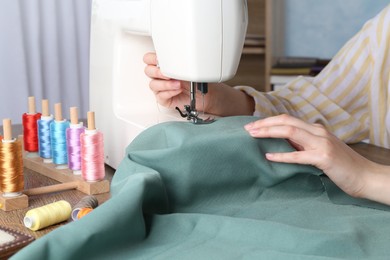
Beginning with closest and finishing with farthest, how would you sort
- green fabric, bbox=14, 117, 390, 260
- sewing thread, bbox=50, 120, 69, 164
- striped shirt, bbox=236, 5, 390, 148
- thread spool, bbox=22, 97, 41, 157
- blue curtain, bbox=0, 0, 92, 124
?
1. green fabric, bbox=14, 117, 390, 260
2. sewing thread, bbox=50, 120, 69, 164
3. thread spool, bbox=22, 97, 41, 157
4. striped shirt, bbox=236, 5, 390, 148
5. blue curtain, bbox=0, 0, 92, 124

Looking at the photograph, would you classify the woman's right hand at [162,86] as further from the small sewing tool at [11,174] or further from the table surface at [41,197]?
the small sewing tool at [11,174]

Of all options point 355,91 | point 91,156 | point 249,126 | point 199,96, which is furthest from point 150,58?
point 355,91

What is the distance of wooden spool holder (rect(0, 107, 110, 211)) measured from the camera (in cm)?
125

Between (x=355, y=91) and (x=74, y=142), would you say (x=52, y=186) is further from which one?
(x=355, y=91)

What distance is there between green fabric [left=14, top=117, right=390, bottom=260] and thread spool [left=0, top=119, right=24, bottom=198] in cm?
25

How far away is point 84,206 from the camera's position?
3.85 ft

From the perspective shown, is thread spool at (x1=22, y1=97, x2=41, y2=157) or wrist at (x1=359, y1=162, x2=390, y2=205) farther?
thread spool at (x1=22, y1=97, x2=41, y2=157)

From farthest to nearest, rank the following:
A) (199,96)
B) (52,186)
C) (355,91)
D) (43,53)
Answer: (43,53) < (355,91) < (199,96) < (52,186)

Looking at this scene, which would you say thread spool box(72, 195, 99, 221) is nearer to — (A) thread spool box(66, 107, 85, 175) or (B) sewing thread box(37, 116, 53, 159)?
(A) thread spool box(66, 107, 85, 175)

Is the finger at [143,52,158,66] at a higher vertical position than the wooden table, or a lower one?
higher

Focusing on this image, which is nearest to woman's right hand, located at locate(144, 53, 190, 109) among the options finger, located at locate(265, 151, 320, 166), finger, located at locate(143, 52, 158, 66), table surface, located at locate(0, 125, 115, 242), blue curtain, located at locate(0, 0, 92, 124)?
finger, located at locate(143, 52, 158, 66)

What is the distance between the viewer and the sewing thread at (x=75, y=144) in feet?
4.67

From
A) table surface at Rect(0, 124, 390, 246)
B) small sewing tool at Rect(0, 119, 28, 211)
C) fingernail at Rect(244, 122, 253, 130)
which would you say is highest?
fingernail at Rect(244, 122, 253, 130)

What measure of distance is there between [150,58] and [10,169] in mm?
461
